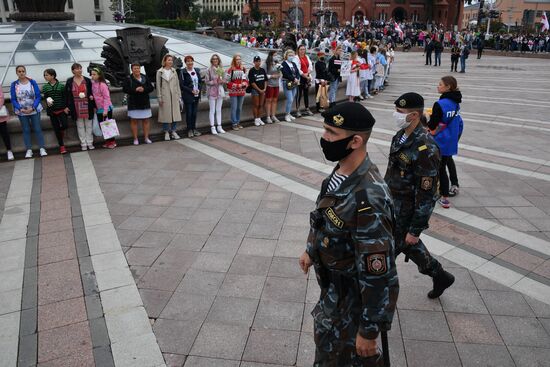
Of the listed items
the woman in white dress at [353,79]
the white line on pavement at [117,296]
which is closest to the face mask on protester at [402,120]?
the white line on pavement at [117,296]

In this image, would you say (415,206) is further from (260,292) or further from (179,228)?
(179,228)

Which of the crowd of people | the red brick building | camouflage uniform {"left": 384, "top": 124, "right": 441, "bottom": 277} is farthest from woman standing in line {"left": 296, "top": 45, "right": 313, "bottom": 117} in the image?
the red brick building

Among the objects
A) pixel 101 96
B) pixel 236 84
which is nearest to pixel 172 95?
pixel 101 96

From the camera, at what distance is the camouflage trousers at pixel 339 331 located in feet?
8.53

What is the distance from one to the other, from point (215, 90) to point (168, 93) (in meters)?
1.26

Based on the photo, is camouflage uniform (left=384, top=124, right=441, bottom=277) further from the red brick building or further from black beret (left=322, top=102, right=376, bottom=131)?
the red brick building

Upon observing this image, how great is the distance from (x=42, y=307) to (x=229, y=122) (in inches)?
323

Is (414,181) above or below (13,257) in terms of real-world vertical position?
above

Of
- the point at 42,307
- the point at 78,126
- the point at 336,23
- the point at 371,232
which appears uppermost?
the point at 336,23

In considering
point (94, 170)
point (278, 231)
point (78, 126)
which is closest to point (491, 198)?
point (278, 231)

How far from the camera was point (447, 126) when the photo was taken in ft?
21.0

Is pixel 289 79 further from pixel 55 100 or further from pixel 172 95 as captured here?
pixel 55 100

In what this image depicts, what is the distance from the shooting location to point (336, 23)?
8238 cm

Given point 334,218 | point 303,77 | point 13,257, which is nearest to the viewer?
point 334,218
